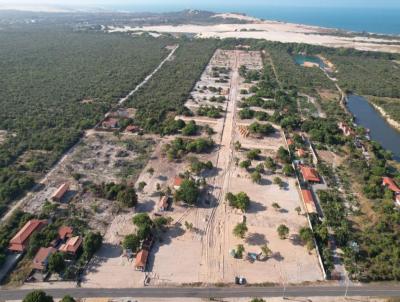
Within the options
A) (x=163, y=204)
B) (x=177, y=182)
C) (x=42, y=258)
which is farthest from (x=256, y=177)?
(x=42, y=258)

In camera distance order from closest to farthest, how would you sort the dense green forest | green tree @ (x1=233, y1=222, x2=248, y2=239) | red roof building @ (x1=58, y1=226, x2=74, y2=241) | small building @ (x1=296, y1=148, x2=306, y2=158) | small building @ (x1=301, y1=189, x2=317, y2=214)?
1. red roof building @ (x1=58, y1=226, x2=74, y2=241)
2. green tree @ (x1=233, y1=222, x2=248, y2=239)
3. small building @ (x1=301, y1=189, x2=317, y2=214)
4. small building @ (x1=296, y1=148, x2=306, y2=158)
5. the dense green forest

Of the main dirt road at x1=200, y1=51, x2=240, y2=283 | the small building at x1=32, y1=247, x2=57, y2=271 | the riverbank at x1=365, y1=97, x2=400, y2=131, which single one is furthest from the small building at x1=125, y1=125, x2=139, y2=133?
the riverbank at x1=365, y1=97, x2=400, y2=131

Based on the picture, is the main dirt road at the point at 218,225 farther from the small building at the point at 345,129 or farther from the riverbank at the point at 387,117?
the riverbank at the point at 387,117

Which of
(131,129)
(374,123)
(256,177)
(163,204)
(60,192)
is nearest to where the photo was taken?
(163,204)

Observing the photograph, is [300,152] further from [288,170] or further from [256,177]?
[256,177]

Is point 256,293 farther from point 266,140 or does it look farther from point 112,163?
point 266,140

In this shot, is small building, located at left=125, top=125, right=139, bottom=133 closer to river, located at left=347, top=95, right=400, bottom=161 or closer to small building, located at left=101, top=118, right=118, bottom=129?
small building, located at left=101, top=118, right=118, bottom=129

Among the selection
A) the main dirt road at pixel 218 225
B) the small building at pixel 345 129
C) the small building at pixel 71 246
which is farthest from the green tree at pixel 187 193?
the small building at pixel 345 129

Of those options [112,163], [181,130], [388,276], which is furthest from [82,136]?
[388,276]
